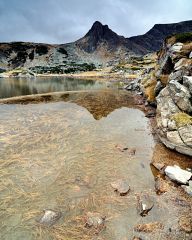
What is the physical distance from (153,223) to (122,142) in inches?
402

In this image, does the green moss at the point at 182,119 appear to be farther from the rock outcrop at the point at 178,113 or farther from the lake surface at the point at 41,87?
the lake surface at the point at 41,87

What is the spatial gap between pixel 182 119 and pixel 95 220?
40.8 ft

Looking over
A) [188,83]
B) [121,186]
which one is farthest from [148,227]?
[188,83]

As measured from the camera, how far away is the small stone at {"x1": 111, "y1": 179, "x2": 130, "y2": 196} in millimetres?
12586

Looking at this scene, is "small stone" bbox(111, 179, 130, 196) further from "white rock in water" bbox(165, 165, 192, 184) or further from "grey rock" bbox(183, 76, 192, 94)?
"grey rock" bbox(183, 76, 192, 94)

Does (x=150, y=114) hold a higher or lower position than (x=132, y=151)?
higher

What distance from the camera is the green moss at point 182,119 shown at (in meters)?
18.4

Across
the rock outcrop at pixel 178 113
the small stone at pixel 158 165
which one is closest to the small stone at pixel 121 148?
the small stone at pixel 158 165

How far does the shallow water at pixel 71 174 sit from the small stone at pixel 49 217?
24 cm

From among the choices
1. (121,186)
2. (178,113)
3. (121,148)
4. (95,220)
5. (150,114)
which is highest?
(178,113)

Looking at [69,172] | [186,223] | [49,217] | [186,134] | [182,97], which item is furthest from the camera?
[182,97]

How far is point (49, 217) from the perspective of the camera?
34.6 ft

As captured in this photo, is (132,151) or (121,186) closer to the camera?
(121,186)

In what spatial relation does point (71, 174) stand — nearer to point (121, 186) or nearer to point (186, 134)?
point (121, 186)
